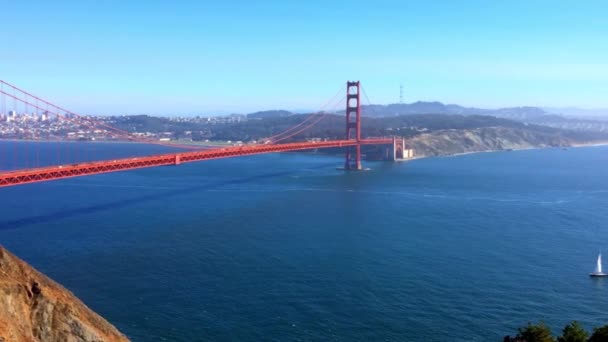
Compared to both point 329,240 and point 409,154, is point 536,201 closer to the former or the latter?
point 329,240

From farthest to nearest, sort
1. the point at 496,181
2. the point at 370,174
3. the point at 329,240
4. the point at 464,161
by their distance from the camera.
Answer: the point at 464,161
the point at 370,174
the point at 496,181
the point at 329,240

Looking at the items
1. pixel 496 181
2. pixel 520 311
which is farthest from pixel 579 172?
pixel 520 311

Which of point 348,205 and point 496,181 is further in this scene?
point 496,181

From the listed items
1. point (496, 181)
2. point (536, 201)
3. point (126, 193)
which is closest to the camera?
point (536, 201)

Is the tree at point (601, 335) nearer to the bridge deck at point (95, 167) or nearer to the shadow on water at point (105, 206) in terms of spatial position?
the bridge deck at point (95, 167)

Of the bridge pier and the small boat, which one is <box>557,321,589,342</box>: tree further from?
the bridge pier

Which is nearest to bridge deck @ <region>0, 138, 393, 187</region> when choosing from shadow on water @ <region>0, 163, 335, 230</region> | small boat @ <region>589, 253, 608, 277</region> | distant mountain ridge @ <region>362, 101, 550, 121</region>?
shadow on water @ <region>0, 163, 335, 230</region>
